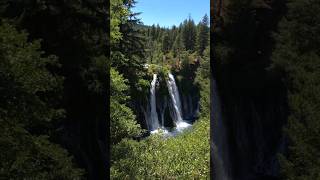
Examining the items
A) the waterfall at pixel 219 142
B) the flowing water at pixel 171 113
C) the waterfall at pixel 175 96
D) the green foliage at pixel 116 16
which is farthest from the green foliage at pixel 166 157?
the waterfall at pixel 219 142

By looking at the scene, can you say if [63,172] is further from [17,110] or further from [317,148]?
[317,148]

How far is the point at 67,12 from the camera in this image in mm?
11750

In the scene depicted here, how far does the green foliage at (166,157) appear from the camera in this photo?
16172 millimetres

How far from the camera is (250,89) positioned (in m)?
12.5

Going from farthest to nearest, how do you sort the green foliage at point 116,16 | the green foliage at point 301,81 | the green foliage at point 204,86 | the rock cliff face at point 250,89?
the green foliage at point 204,86, the green foliage at point 116,16, the rock cliff face at point 250,89, the green foliage at point 301,81

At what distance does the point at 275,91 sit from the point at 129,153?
6459 mm

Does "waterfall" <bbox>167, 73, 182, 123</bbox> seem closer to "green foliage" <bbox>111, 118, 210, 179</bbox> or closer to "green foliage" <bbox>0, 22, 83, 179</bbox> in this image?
"green foliage" <bbox>111, 118, 210, 179</bbox>

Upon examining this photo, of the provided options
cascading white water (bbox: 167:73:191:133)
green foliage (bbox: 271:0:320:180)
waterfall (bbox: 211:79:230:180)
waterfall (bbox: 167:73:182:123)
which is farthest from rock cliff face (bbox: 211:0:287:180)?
waterfall (bbox: 167:73:182:123)

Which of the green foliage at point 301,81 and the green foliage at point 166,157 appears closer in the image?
the green foliage at point 301,81

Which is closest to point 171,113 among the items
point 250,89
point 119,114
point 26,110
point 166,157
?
point 166,157

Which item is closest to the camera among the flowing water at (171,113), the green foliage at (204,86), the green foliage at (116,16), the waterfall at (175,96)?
the green foliage at (116,16)

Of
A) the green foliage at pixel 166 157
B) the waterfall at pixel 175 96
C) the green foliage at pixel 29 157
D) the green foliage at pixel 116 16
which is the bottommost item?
the green foliage at pixel 166 157

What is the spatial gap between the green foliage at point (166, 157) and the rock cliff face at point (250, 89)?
185 inches

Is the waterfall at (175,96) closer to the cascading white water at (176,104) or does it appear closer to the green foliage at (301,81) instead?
the cascading white water at (176,104)
